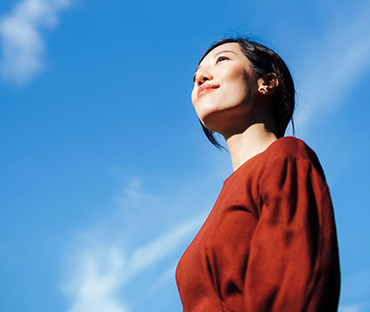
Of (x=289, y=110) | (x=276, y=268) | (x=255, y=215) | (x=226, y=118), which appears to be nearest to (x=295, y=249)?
(x=276, y=268)

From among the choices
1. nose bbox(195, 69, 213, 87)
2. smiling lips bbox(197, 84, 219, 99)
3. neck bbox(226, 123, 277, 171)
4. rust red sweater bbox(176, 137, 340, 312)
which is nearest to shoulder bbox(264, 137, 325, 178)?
rust red sweater bbox(176, 137, 340, 312)

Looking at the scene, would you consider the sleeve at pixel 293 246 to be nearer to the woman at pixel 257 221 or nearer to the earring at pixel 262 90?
the woman at pixel 257 221

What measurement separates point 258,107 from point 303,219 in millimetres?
1243

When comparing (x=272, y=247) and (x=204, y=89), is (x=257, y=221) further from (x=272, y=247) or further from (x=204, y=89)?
(x=204, y=89)

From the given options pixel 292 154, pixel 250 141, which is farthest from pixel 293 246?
pixel 250 141

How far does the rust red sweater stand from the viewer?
6.22 ft

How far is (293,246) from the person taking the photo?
196 centimetres

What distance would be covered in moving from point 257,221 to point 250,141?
2.68 feet

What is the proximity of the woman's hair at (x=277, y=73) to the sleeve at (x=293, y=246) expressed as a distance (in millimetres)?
1074

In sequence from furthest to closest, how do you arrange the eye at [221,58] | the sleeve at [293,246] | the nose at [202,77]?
the eye at [221,58], the nose at [202,77], the sleeve at [293,246]

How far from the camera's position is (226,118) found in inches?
117

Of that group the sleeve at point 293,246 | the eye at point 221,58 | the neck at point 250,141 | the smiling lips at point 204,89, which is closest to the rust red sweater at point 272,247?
the sleeve at point 293,246

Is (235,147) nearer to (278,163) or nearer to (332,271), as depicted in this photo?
(278,163)

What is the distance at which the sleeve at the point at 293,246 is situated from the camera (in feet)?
6.11
